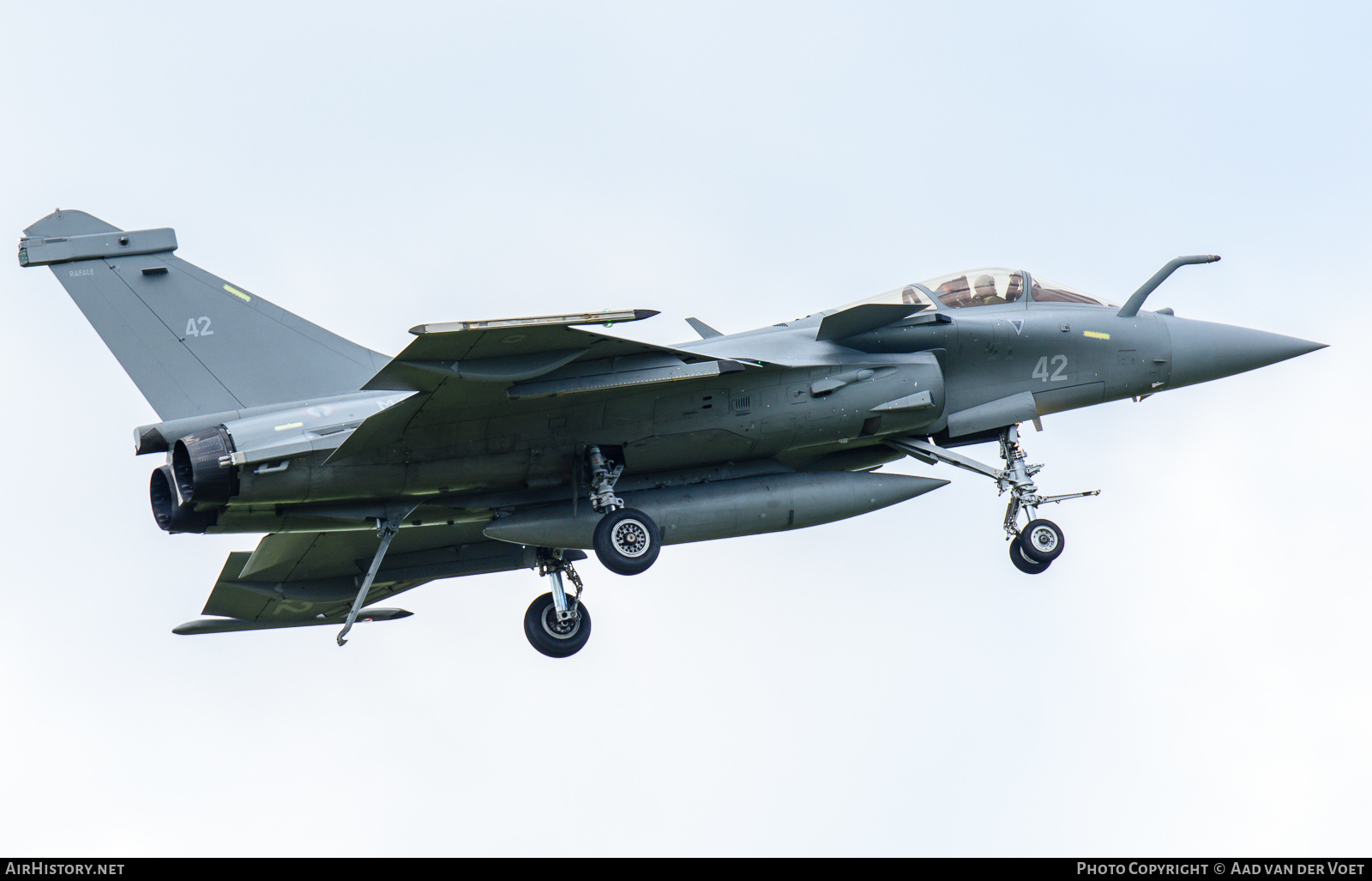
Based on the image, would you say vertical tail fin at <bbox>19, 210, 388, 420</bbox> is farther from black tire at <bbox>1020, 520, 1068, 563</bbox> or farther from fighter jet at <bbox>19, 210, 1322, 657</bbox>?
black tire at <bbox>1020, 520, 1068, 563</bbox>

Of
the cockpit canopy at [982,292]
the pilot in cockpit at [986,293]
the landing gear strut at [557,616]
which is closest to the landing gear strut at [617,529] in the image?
the landing gear strut at [557,616]

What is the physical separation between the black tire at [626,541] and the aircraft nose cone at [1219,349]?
644 cm

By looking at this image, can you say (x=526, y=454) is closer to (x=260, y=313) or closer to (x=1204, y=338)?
(x=260, y=313)

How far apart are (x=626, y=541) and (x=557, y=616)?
208 centimetres

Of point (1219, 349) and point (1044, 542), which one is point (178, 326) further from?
point (1219, 349)

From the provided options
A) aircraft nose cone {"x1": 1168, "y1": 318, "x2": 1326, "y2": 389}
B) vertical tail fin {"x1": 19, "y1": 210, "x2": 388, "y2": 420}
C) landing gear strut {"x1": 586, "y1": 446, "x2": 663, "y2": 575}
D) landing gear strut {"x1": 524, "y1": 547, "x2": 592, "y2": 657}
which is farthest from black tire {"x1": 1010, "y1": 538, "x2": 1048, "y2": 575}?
vertical tail fin {"x1": 19, "y1": 210, "x2": 388, "y2": 420}

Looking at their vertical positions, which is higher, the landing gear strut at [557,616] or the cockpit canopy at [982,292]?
the cockpit canopy at [982,292]

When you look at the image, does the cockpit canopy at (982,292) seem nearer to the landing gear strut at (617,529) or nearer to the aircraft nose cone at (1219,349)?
the aircraft nose cone at (1219,349)

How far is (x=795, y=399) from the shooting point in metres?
15.0

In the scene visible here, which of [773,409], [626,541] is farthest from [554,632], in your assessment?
[773,409]

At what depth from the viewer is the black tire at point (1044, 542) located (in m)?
15.7

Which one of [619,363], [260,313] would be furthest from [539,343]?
[260,313]

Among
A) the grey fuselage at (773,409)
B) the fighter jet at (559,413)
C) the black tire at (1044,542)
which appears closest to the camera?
the fighter jet at (559,413)

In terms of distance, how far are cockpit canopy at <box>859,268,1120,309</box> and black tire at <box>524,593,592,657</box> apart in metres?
4.59
